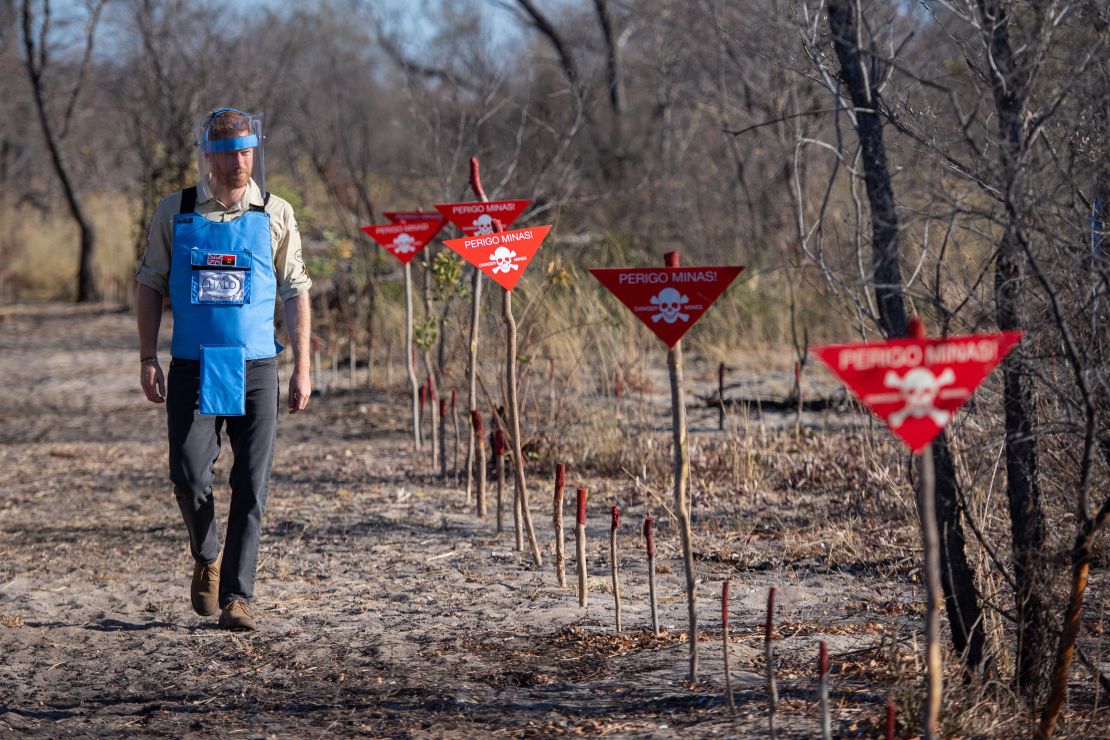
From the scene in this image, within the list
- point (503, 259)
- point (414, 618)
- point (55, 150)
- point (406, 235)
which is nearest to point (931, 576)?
point (414, 618)

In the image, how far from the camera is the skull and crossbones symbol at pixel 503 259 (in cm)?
482

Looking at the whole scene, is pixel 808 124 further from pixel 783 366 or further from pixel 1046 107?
pixel 1046 107

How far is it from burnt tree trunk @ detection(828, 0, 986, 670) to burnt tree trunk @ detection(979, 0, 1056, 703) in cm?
14

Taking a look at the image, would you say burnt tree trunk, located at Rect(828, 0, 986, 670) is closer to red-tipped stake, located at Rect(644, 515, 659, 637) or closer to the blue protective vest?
red-tipped stake, located at Rect(644, 515, 659, 637)

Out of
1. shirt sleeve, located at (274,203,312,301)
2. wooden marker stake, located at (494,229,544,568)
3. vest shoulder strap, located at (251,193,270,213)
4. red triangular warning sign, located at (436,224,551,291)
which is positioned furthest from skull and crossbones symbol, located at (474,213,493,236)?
vest shoulder strap, located at (251,193,270,213)

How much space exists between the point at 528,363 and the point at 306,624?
2352 mm

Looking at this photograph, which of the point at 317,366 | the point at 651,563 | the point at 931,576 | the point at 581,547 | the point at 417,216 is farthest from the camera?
the point at 317,366

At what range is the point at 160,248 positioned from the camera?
13.6ft

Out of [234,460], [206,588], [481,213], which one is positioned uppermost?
[481,213]

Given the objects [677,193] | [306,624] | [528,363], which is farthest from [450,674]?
[677,193]

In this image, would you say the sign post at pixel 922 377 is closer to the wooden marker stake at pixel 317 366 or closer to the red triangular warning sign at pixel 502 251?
the red triangular warning sign at pixel 502 251

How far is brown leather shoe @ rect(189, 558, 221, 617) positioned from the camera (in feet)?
14.3

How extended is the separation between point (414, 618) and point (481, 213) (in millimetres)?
1769

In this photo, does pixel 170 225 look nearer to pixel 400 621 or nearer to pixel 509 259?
pixel 509 259
